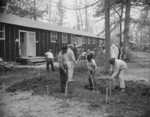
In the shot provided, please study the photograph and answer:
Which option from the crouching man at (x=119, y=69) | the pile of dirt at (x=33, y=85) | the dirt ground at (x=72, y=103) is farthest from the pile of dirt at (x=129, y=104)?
the pile of dirt at (x=33, y=85)

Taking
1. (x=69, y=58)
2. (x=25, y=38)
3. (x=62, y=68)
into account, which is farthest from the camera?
(x=25, y=38)

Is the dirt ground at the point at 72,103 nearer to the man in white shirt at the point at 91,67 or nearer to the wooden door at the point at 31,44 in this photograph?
the man in white shirt at the point at 91,67

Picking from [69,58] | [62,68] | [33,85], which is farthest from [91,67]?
[33,85]

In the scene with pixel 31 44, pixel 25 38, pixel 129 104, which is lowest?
pixel 129 104

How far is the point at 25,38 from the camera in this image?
16078mm

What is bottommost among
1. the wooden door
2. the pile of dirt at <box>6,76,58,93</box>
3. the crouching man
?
the pile of dirt at <box>6,76,58,93</box>

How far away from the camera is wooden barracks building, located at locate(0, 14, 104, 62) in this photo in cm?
1380

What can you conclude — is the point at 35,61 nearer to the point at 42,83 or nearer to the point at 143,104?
the point at 42,83

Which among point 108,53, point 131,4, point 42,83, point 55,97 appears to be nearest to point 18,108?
point 55,97

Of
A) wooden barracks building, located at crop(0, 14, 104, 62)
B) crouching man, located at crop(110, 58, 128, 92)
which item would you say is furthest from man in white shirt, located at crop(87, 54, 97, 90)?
wooden barracks building, located at crop(0, 14, 104, 62)

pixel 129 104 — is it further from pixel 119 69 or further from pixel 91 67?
pixel 91 67

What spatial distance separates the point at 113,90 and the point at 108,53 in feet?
12.1

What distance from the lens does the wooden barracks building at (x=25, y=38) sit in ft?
45.3

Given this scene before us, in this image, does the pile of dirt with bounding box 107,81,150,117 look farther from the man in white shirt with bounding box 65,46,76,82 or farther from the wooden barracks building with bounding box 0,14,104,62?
the wooden barracks building with bounding box 0,14,104,62
